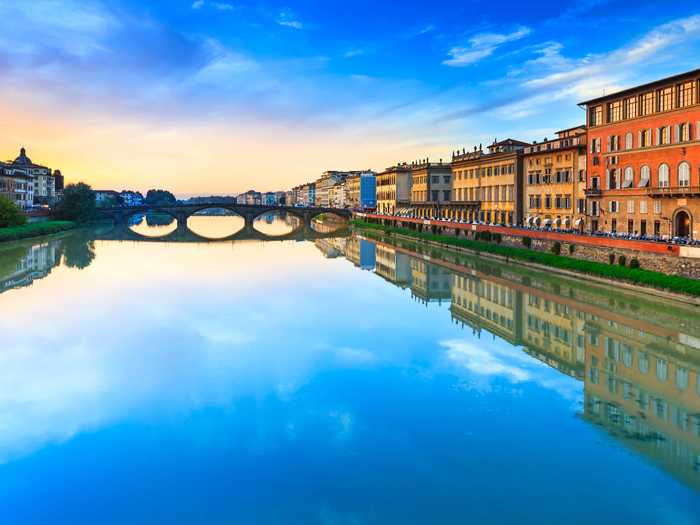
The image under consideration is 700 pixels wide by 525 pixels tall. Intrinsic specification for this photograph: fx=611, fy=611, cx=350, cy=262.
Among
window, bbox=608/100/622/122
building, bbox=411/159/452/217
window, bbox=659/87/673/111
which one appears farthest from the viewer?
building, bbox=411/159/452/217

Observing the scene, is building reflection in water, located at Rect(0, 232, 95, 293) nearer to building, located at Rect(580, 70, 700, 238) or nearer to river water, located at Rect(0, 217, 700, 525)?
river water, located at Rect(0, 217, 700, 525)

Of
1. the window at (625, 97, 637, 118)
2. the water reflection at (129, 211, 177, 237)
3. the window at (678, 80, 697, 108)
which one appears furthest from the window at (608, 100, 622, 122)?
the water reflection at (129, 211, 177, 237)

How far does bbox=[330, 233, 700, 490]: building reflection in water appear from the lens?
12.4 m

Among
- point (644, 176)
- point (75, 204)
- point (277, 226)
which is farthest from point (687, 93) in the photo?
point (277, 226)

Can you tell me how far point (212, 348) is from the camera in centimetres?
1873

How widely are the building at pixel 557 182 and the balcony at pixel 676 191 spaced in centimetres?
784

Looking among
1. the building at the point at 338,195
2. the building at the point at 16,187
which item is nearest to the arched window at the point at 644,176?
the building at the point at 16,187

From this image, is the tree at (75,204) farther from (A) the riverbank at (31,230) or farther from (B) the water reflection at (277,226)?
(B) the water reflection at (277,226)

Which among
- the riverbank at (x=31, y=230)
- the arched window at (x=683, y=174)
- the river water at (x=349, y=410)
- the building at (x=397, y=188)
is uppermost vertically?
the building at (x=397, y=188)

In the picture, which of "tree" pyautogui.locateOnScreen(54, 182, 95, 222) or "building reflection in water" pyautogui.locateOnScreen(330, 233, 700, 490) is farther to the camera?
"tree" pyautogui.locateOnScreen(54, 182, 95, 222)

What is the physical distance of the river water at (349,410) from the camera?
9461 millimetres

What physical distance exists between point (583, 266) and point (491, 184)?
86.7 feet

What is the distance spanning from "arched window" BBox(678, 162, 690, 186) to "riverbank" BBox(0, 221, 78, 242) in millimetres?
52126

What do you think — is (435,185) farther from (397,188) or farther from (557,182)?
(557,182)
